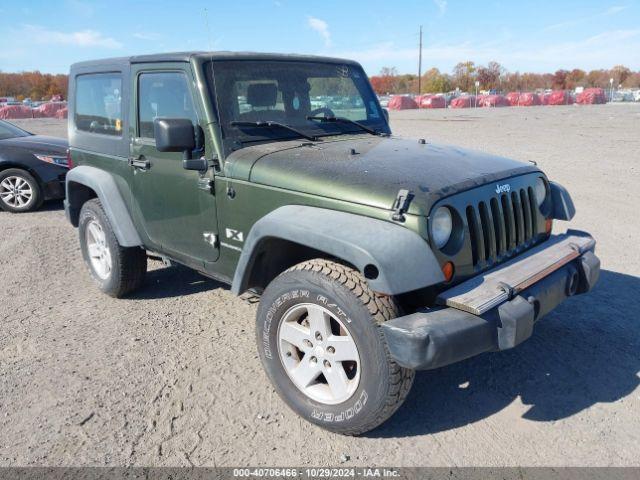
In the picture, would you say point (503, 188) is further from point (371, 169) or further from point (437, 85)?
point (437, 85)

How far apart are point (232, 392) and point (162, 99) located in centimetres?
213

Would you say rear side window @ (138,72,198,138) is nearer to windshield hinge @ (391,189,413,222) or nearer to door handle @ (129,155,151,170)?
door handle @ (129,155,151,170)

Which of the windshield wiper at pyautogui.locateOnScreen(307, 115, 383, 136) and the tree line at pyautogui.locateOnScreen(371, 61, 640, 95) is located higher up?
the tree line at pyautogui.locateOnScreen(371, 61, 640, 95)

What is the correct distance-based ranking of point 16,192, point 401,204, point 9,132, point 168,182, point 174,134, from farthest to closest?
point 9,132, point 16,192, point 168,182, point 174,134, point 401,204

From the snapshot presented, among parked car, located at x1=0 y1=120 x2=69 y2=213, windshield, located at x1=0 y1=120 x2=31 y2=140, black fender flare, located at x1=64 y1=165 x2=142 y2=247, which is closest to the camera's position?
black fender flare, located at x1=64 y1=165 x2=142 y2=247

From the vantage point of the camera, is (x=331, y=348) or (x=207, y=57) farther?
(x=207, y=57)

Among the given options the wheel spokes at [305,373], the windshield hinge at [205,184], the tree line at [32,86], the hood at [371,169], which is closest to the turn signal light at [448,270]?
the hood at [371,169]

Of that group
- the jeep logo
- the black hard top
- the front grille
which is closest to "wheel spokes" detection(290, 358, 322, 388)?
the front grille

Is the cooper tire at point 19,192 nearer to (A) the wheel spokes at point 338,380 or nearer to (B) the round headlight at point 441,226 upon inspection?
(A) the wheel spokes at point 338,380

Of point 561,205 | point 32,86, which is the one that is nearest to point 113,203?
point 561,205

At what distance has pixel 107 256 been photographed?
473 centimetres

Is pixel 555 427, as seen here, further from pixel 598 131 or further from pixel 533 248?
pixel 598 131

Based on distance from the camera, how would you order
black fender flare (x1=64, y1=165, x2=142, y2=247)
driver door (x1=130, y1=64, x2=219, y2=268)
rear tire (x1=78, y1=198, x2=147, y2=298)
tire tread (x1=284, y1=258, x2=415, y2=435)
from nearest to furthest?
tire tread (x1=284, y1=258, x2=415, y2=435) → driver door (x1=130, y1=64, x2=219, y2=268) → black fender flare (x1=64, y1=165, x2=142, y2=247) → rear tire (x1=78, y1=198, x2=147, y2=298)

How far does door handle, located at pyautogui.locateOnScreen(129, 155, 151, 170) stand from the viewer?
157 inches
